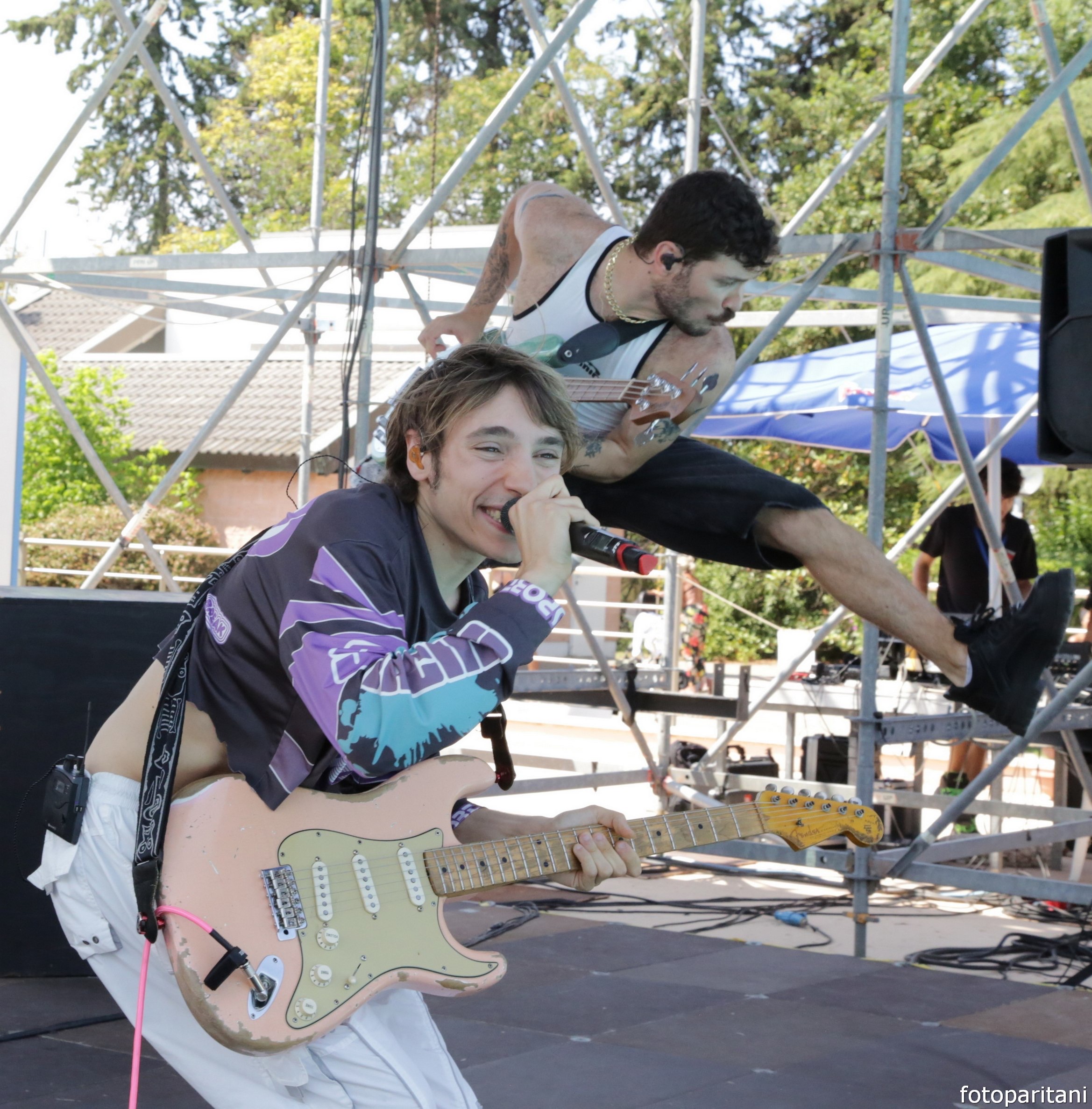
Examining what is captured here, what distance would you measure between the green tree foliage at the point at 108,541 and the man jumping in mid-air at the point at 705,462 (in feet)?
40.2

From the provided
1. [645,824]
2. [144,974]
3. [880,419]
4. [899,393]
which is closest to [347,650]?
[144,974]

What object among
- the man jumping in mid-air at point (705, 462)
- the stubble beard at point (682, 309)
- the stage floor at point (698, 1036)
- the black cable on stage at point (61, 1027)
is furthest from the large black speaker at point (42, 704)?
the stubble beard at point (682, 309)

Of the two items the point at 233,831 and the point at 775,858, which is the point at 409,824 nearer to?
the point at 233,831

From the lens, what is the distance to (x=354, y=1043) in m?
1.96

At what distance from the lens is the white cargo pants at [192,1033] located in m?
1.94

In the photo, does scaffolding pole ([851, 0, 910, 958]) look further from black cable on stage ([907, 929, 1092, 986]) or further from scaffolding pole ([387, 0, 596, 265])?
scaffolding pole ([387, 0, 596, 265])

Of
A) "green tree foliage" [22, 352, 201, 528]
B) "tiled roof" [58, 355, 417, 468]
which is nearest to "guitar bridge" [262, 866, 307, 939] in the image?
"green tree foliage" [22, 352, 201, 528]

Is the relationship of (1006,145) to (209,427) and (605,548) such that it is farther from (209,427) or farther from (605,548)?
(209,427)

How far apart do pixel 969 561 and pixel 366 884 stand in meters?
6.45

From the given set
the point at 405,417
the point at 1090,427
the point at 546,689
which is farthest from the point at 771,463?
the point at 405,417

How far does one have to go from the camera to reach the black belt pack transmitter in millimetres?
2037

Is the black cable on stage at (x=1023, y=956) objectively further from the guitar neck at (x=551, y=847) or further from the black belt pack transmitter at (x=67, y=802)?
the black belt pack transmitter at (x=67, y=802)

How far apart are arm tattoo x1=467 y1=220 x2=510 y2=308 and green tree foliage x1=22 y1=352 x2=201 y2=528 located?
1362cm

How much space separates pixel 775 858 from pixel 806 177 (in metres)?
16.0
